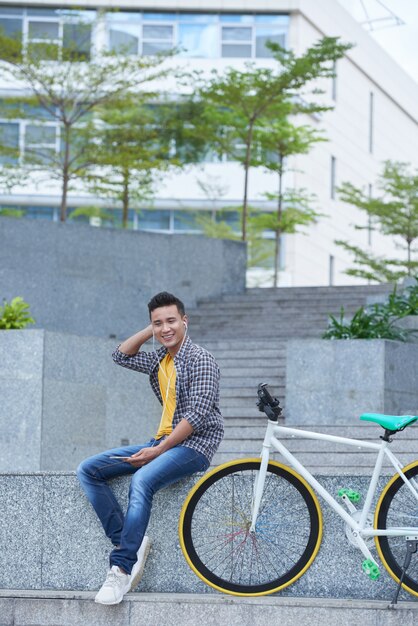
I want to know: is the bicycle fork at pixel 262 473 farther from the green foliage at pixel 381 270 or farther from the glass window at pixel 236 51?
the glass window at pixel 236 51

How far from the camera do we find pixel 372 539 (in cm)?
762

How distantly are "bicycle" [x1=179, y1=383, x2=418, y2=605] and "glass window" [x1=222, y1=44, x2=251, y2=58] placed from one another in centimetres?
4054

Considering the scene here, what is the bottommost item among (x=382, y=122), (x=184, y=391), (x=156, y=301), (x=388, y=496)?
(x=388, y=496)

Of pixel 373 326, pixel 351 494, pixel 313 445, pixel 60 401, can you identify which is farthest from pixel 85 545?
pixel 373 326

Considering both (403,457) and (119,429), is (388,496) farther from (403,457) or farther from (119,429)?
(119,429)

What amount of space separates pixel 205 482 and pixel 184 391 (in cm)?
59

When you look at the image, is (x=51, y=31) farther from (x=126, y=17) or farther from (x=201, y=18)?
(x=201, y=18)

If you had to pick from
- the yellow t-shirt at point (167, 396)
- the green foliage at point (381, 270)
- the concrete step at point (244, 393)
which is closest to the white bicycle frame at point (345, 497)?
the yellow t-shirt at point (167, 396)

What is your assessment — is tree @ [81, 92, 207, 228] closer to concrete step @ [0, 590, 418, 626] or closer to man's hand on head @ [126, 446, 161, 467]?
man's hand on head @ [126, 446, 161, 467]

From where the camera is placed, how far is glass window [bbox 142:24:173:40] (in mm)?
47156

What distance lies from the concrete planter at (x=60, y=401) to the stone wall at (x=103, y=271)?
451 cm

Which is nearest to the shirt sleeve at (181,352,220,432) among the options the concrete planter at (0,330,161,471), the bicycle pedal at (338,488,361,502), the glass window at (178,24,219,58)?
the bicycle pedal at (338,488,361,502)

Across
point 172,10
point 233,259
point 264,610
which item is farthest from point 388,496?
point 172,10

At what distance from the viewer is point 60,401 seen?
1311cm
